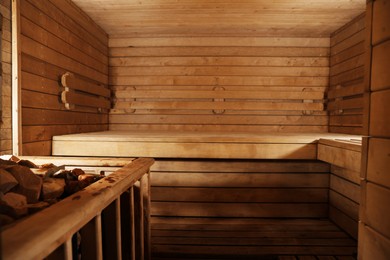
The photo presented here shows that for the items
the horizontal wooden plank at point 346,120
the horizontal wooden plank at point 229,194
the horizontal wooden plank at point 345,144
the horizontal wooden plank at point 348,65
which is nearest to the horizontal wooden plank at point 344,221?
the horizontal wooden plank at point 229,194

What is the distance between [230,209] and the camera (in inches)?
117

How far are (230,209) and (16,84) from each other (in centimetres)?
245

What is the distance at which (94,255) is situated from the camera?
0.94 metres

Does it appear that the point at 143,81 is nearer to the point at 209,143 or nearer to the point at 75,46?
the point at 75,46

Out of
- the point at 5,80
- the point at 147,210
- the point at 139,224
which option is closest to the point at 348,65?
the point at 147,210

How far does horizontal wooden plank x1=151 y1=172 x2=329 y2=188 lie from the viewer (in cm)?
295

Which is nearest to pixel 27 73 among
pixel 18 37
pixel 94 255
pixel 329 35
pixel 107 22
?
pixel 18 37

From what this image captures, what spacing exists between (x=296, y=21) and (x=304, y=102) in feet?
3.87

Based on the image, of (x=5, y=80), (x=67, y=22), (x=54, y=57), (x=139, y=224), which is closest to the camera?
(x=139, y=224)

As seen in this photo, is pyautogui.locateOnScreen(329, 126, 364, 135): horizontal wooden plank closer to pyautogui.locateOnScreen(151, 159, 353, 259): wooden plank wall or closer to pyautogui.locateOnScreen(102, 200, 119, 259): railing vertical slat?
pyautogui.locateOnScreen(151, 159, 353, 259): wooden plank wall

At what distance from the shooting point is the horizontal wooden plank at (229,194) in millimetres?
2963

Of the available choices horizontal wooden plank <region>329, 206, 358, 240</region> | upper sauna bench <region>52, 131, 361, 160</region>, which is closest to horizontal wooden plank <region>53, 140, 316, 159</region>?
upper sauna bench <region>52, 131, 361, 160</region>

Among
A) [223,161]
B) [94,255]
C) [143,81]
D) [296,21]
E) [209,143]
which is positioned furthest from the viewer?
[143,81]

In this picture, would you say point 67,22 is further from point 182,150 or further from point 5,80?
point 182,150
